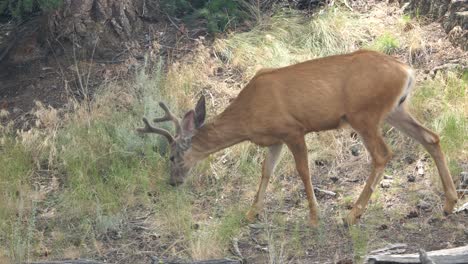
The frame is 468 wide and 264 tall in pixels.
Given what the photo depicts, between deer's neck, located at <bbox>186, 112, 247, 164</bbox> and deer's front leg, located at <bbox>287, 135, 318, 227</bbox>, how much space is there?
565 millimetres

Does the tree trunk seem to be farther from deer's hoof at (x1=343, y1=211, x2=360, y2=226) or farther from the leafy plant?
deer's hoof at (x1=343, y1=211, x2=360, y2=226)

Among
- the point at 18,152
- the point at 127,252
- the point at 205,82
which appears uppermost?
the point at 205,82

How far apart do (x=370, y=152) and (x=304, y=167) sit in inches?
24.3

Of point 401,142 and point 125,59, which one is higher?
point 125,59

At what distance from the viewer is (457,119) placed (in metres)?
9.03

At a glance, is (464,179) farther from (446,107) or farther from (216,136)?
(216,136)

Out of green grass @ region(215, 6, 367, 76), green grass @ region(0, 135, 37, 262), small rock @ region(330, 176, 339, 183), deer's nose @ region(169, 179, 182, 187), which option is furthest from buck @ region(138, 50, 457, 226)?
green grass @ region(215, 6, 367, 76)

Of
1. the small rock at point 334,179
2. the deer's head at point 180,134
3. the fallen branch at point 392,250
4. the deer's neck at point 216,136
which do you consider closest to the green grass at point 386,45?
the small rock at point 334,179

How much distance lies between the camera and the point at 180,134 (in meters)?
8.62

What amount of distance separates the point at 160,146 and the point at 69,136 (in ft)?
3.38

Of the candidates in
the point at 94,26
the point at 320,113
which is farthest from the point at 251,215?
the point at 94,26

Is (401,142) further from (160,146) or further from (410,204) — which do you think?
(160,146)

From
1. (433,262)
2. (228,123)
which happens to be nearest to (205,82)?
(228,123)

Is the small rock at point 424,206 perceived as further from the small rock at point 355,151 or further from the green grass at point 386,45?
the green grass at point 386,45
